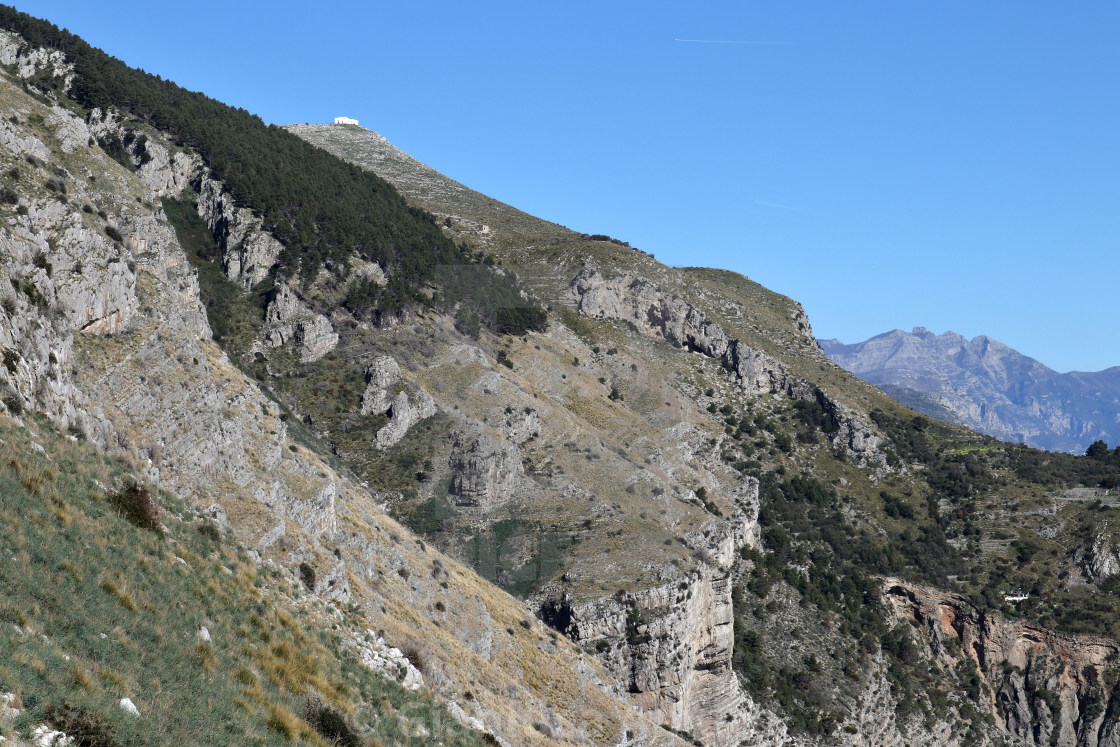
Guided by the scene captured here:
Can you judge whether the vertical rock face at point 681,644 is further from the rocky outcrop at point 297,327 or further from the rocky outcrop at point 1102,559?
the rocky outcrop at point 1102,559

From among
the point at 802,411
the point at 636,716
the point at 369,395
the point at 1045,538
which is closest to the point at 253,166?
the point at 369,395

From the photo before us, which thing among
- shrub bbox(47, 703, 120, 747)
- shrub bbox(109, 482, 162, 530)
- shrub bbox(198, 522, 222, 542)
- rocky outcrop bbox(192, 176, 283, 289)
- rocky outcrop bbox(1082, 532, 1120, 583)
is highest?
rocky outcrop bbox(1082, 532, 1120, 583)

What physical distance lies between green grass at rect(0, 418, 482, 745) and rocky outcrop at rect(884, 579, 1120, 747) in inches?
3697

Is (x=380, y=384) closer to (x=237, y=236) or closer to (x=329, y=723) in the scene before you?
(x=237, y=236)

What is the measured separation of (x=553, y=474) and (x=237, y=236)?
1889 inches

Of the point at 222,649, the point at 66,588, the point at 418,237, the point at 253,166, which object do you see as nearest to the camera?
the point at 66,588

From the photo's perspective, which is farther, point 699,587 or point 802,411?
point 802,411

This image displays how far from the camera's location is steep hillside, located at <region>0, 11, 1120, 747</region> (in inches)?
1607

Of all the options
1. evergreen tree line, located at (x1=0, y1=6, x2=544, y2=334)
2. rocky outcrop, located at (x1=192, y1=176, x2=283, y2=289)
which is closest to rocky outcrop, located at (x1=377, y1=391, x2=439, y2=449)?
evergreen tree line, located at (x1=0, y1=6, x2=544, y2=334)

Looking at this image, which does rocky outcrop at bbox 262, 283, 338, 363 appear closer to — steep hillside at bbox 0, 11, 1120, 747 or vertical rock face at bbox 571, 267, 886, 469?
steep hillside at bbox 0, 11, 1120, 747

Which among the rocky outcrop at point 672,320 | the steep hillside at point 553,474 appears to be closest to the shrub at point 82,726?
the steep hillside at point 553,474

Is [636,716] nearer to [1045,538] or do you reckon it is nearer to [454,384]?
[454,384]

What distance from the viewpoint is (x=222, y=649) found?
74.6ft

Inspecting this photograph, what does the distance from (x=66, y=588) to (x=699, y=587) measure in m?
63.1
